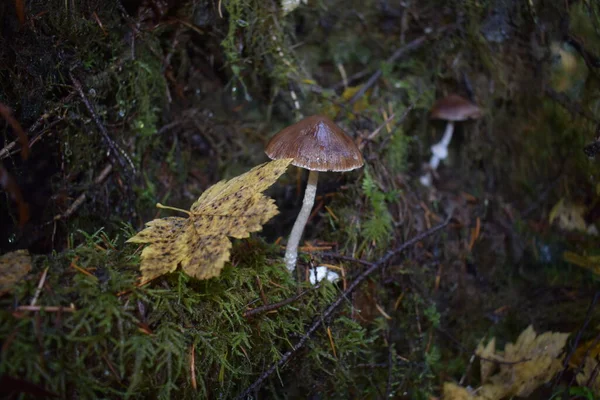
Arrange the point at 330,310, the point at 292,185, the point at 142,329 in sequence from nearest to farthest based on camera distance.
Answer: the point at 142,329, the point at 330,310, the point at 292,185

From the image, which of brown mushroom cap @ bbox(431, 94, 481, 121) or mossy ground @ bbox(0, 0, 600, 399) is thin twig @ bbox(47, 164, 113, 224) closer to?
mossy ground @ bbox(0, 0, 600, 399)

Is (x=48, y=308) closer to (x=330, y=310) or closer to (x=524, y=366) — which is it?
(x=330, y=310)

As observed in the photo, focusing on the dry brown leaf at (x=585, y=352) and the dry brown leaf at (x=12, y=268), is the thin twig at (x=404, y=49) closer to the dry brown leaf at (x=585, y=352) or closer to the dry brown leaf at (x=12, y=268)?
the dry brown leaf at (x=585, y=352)

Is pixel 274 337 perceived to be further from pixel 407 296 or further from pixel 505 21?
pixel 505 21

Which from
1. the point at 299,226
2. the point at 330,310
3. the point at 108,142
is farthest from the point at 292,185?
the point at 108,142

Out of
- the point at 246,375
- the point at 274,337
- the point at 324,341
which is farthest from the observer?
the point at 324,341

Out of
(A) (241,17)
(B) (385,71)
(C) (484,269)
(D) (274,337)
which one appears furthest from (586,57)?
(D) (274,337)

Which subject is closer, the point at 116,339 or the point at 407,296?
the point at 116,339
